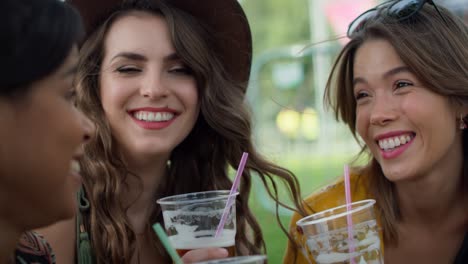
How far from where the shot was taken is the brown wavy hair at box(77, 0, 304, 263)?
10.2 ft

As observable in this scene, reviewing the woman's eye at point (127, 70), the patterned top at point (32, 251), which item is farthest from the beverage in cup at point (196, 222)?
the woman's eye at point (127, 70)

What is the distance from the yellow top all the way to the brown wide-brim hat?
0.78 meters

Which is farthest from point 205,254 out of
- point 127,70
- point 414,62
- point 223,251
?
point 414,62

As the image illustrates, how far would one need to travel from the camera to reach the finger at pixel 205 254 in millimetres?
2408

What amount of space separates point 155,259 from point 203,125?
0.77 meters

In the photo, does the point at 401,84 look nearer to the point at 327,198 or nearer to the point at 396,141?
the point at 396,141

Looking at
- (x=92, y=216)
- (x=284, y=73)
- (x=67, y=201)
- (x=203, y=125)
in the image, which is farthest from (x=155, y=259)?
(x=284, y=73)

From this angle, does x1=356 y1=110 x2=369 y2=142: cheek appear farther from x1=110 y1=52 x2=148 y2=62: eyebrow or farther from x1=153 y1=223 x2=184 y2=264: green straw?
x1=153 y1=223 x2=184 y2=264: green straw

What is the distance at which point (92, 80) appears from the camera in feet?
10.9

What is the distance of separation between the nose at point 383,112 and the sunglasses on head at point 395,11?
0.48 metres

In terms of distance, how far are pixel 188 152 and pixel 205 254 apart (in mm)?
1233

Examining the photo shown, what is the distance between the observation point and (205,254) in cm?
242

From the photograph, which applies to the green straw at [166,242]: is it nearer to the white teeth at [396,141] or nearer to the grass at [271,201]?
the white teeth at [396,141]

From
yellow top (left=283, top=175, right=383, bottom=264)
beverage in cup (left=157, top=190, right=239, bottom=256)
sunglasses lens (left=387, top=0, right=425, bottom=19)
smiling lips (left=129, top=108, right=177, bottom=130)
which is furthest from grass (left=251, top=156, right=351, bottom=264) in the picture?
beverage in cup (left=157, top=190, right=239, bottom=256)
